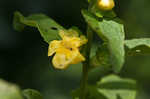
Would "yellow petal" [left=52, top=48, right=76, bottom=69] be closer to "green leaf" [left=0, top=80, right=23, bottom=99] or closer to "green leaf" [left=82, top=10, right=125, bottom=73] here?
"green leaf" [left=82, top=10, right=125, bottom=73]

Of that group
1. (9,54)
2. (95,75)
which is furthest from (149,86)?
(9,54)

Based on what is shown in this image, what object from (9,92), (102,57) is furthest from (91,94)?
(9,92)

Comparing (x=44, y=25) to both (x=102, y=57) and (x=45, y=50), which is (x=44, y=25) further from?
(x=45, y=50)

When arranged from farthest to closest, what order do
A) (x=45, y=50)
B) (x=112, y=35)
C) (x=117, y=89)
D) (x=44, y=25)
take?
(x=45, y=50), (x=117, y=89), (x=44, y=25), (x=112, y=35)

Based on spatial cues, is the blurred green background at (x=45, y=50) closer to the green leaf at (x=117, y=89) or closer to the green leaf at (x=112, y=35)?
the green leaf at (x=117, y=89)

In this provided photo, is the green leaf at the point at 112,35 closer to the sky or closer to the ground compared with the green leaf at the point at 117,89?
closer to the sky

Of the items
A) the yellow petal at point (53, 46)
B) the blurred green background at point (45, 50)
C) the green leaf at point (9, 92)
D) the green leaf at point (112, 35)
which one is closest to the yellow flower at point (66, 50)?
the yellow petal at point (53, 46)
